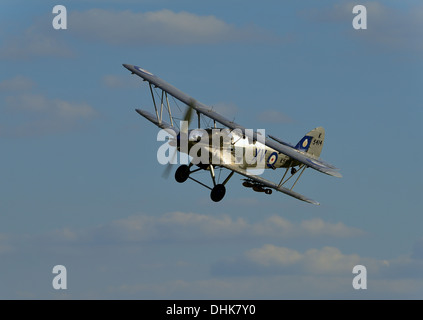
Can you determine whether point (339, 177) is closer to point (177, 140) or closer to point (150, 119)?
point (177, 140)

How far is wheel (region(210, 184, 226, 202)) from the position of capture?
157ft

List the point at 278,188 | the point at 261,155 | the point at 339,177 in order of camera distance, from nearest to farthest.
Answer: the point at 339,177, the point at 278,188, the point at 261,155

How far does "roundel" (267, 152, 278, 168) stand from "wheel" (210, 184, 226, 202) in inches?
175

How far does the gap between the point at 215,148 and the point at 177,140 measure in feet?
6.69

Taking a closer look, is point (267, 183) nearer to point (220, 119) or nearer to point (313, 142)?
point (220, 119)

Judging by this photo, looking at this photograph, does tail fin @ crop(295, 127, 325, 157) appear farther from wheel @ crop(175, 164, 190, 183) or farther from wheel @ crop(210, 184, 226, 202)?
wheel @ crop(175, 164, 190, 183)

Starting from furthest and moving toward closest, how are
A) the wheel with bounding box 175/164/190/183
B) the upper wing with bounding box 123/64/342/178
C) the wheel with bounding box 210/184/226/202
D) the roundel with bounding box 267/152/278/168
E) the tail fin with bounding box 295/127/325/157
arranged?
the tail fin with bounding box 295/127/325/157
the roundel with bounding box 267/152/278/168
the wheel with bounding box 175/164/190/183
the wheel with bounding box 210/184/226/202
the upper wing with bounding box 123/64/342/178

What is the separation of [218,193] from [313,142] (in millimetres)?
9411

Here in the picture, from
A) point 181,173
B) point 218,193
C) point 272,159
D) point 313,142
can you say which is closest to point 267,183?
point 218,193

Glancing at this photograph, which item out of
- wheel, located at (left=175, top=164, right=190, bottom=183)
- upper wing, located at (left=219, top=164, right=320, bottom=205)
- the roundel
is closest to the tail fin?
the roundel

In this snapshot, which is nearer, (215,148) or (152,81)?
(215,148)

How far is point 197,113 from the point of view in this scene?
160ft

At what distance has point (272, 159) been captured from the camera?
51.6m

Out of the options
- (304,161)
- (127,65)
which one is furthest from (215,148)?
(127,65)
